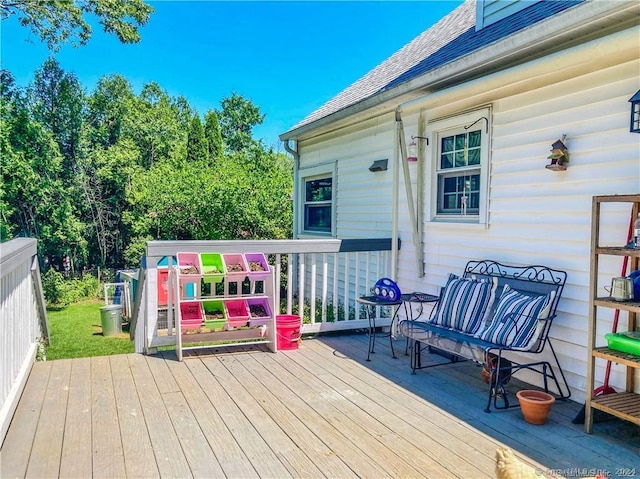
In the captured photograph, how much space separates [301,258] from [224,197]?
588cm

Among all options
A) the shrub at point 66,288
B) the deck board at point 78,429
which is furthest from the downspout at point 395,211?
the shrub at point 66,288

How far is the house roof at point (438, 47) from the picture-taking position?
4210mm

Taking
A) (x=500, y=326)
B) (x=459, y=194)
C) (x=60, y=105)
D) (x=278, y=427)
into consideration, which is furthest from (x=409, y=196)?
(x=60, y=105)

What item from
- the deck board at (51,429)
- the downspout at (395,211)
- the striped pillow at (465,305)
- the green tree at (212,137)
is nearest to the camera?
the deck board at (51,429)

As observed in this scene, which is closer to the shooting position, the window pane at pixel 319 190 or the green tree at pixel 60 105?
the window pane at pixel 319 190

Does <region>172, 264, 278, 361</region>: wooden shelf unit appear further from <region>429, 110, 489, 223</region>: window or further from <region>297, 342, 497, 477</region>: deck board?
<region>429, 110, 489, 223</region>: window

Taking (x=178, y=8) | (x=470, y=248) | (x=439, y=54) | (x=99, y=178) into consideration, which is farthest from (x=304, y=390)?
(x=178, y=8)

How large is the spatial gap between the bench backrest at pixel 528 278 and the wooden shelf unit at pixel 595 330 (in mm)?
489

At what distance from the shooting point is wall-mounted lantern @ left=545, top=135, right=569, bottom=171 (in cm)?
341

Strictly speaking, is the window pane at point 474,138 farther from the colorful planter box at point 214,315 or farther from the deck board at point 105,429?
the deck board at point 105,429

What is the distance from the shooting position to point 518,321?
3363 millimetres

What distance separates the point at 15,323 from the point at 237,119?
23755mm

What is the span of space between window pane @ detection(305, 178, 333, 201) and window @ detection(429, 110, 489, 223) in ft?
8.66

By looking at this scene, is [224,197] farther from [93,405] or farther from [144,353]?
[93,405]
